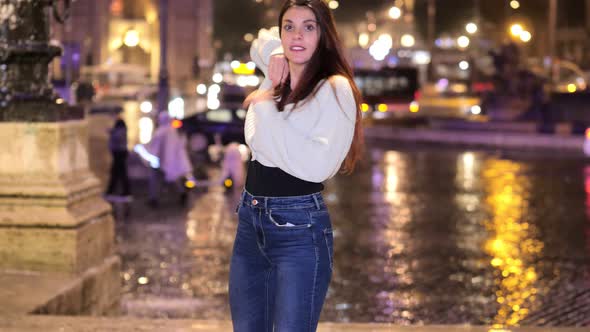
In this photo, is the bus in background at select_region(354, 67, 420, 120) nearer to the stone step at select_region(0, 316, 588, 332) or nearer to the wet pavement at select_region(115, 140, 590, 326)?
the wet pavement at select_region(115, 140, 590, 326)

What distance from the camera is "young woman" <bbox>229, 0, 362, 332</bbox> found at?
4.24 metres

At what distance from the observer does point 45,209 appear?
7.84m

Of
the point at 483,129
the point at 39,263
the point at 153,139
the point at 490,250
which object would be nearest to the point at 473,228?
the point at 490,250

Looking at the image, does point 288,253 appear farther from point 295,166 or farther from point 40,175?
point 40,175

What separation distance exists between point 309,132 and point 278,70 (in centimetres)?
32

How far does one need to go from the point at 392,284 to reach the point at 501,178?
11.9 m

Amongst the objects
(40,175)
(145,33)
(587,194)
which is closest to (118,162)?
(587,194)

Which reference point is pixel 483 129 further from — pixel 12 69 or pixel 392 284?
pixel 12 69

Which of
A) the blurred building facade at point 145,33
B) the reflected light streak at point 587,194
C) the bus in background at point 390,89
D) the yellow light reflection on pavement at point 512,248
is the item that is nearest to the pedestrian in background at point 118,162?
the yellow light reflection on pavement at point 512,248

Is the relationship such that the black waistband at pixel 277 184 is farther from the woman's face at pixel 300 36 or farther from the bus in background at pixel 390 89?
the bus in background at pixel 390 89

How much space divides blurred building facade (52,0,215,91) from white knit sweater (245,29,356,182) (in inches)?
2744

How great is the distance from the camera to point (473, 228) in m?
14.2

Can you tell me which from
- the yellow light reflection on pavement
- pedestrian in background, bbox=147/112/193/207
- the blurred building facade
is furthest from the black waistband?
the blurred building facade

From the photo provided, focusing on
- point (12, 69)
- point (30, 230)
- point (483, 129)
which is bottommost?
point (483, 129)
